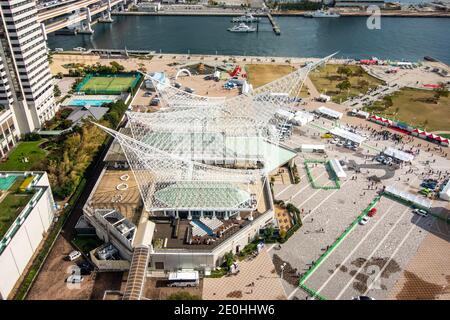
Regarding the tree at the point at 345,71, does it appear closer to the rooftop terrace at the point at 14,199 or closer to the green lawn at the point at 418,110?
the green lawn at the point at 418,110

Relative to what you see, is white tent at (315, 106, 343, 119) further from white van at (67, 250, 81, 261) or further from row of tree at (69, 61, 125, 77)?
white van at (67, 250, 81, 261)

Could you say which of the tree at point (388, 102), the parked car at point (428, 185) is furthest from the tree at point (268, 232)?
the tree at point (388, 102)

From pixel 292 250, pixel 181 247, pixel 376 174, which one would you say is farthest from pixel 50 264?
pixel 376 174

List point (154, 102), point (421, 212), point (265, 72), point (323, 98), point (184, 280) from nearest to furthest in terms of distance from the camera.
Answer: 1. point (184, 280)
2. point (421, 212)
3. point (154, 102)
4. point (323, 98)
5. point (265, 72)

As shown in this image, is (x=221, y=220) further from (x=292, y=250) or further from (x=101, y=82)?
(x=101, y=82)

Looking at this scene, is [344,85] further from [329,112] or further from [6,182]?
[6,182]

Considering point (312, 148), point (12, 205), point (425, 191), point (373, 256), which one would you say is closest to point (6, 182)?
point (12, 205)

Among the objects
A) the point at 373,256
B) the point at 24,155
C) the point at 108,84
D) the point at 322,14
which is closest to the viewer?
the point at 373,256
